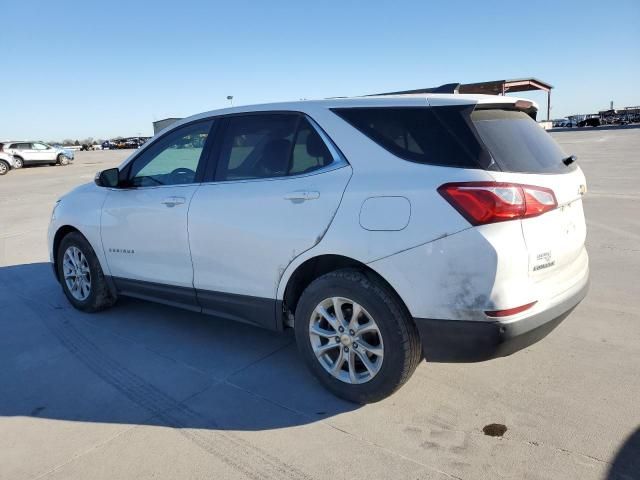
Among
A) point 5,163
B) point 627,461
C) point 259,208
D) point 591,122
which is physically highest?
point 591,122

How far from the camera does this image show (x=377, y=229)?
2.71 metres

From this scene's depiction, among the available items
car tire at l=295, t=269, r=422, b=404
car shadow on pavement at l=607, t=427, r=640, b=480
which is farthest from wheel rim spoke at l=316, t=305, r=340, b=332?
car shadow on pavement at l=607, t=427, r=640, b=480

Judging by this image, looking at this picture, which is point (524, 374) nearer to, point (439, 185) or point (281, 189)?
point (439, 185)

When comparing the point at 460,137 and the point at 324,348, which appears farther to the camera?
the point at 324,348

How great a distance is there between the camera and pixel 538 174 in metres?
2.67

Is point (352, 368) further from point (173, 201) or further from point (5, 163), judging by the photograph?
point (5, 163)

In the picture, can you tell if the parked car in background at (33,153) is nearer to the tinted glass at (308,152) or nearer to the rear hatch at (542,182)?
the tinted glass at (308,152)

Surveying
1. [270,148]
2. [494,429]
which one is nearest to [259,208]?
[270,148]

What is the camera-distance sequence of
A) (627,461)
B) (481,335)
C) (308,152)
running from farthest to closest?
(308,152) < (481,335) < (627,461)

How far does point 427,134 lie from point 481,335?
111cm

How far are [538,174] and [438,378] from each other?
4.78 feet

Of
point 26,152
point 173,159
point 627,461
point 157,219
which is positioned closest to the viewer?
Answer: point 627,461

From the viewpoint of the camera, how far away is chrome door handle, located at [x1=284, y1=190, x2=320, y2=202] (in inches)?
118

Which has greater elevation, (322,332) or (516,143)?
(516,143)
